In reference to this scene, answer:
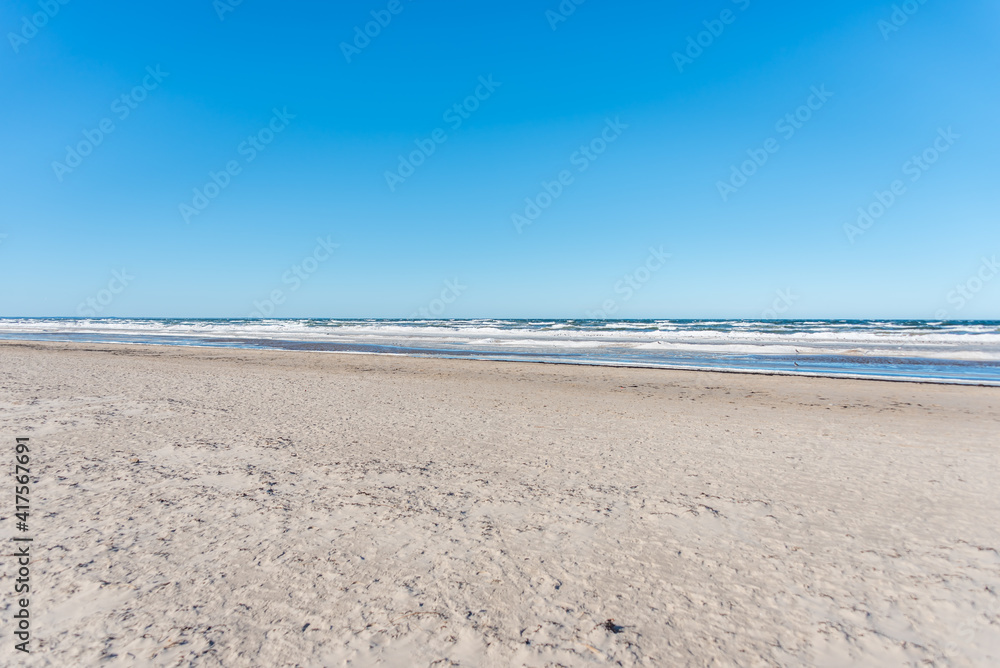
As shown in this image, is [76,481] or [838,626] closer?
[838,626]

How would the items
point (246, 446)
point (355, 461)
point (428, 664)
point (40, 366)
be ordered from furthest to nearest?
point (40, 366) → point (246, 446) → point (355, 461) → point (428, 664)

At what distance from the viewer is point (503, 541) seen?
158 inches

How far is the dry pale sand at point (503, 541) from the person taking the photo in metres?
2.82

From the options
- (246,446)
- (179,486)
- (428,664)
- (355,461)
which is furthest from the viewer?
(246,446)

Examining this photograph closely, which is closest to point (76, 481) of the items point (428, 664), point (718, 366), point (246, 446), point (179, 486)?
point (179, 486)

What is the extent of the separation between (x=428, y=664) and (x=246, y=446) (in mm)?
5036

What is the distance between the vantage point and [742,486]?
17.4 feet

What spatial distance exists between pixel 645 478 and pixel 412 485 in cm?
266

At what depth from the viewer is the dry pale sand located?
282cm

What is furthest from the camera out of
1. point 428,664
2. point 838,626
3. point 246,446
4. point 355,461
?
point 246,446

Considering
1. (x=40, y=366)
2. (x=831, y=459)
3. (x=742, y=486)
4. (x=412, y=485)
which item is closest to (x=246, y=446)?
(x=412, y=485)

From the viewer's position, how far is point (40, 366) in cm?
1561

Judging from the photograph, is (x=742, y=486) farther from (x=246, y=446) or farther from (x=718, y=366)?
(x=718, y=366)

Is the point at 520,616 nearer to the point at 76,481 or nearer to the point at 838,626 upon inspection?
the point at 838,626
